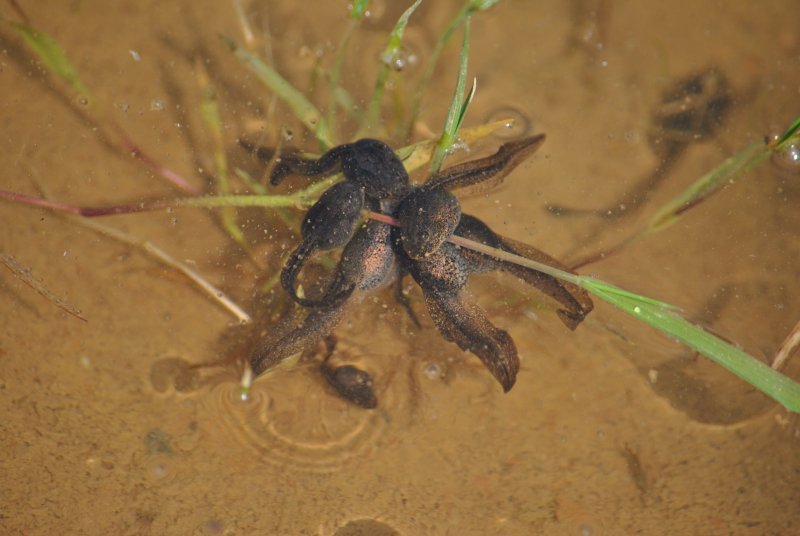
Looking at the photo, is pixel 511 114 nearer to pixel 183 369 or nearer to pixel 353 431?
pixel 353 431

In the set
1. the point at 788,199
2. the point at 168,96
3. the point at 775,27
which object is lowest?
the point at 168,96

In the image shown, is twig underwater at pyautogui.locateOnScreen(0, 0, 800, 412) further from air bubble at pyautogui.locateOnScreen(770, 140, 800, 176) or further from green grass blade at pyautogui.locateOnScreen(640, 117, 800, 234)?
air bubble at pyautogui.locateOnScreen(770, 140, 800, 176)

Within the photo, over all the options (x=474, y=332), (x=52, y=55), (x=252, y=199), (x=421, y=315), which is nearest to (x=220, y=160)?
(x=252, y=199)

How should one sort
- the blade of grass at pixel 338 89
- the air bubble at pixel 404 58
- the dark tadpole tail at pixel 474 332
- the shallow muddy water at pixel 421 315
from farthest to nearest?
1. the air bubble at pixel 404 58
2. the blade of grass at pixel 338 89
3. the shallow muddy water at pixel 421 315
4. the dark tadpole tail at pixel 474 332

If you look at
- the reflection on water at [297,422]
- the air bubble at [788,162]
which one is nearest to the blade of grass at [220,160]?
the reflection on water at [297,422]

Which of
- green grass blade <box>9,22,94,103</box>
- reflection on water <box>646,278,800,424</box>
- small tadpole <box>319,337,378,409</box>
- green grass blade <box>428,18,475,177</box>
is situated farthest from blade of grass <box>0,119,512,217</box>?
reflection on water <box>646,278,800,424</box>

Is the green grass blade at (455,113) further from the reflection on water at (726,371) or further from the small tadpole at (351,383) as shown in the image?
the reflection on water at (726,371)

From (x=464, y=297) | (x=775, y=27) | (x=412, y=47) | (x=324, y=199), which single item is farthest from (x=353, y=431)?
(x=775, y=27)
